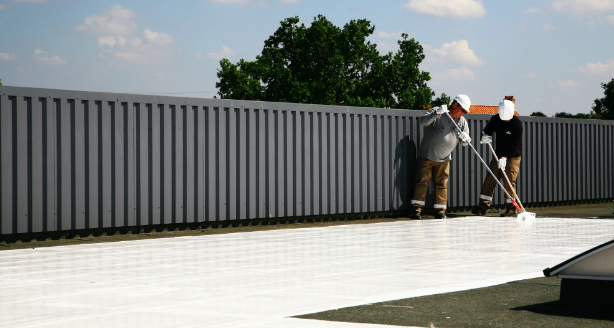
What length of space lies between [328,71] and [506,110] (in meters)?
38.2

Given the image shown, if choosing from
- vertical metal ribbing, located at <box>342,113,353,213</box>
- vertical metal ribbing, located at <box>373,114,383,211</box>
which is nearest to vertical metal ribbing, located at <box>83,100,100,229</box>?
vertical metal ribbing, located at <box>342,113,353,213</box>

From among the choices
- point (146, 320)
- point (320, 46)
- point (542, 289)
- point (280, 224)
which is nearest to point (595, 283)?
point (542, 289)

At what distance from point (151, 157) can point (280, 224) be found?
2.81m

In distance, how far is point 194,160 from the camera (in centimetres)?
1192

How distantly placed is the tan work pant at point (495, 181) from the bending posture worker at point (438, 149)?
2.91 ft

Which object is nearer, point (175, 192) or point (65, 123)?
point (65, 123)

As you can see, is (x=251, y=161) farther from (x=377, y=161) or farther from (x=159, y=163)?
(x=377, y=161)

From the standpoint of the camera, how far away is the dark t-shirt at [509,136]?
14844mm

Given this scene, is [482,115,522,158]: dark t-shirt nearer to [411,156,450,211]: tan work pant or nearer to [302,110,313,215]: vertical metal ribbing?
[411,156,450,211]: tan work pant

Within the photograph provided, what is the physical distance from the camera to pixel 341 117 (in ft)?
46.1

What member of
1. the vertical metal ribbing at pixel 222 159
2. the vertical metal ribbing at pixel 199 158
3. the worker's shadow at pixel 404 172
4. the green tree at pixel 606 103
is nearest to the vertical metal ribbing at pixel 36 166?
the vertical metal ribbing at pixel 199 158

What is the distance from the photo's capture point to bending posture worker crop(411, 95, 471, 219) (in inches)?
561

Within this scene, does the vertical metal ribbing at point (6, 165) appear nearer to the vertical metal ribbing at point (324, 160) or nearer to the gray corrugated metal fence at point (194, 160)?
the gray corrugated metal fence at point (194, 160)

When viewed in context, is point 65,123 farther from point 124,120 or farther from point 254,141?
point 254,141
